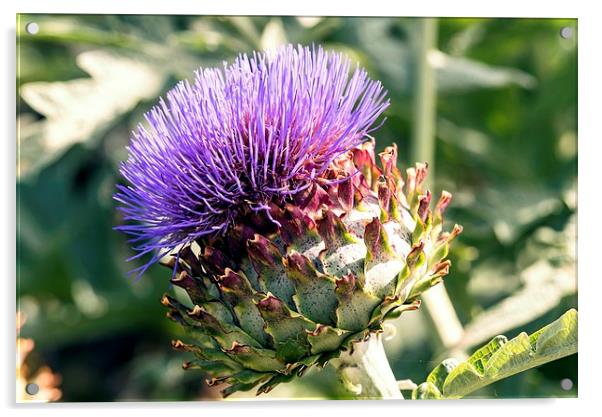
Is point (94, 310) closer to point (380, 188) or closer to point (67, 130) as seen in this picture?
point (67, 130)

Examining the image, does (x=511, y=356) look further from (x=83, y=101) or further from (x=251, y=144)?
(x=83, y=101)

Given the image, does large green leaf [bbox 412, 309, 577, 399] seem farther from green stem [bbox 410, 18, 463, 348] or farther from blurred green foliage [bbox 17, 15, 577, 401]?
green stem [bbox 410, 18, 463, 348]

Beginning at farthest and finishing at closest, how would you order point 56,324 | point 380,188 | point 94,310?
point 94,310 < point 56,324 < point 380,188

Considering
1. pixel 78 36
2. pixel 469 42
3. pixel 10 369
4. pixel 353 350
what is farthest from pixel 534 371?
pixel 78 36

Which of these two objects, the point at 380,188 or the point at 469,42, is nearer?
the point at 380,188
